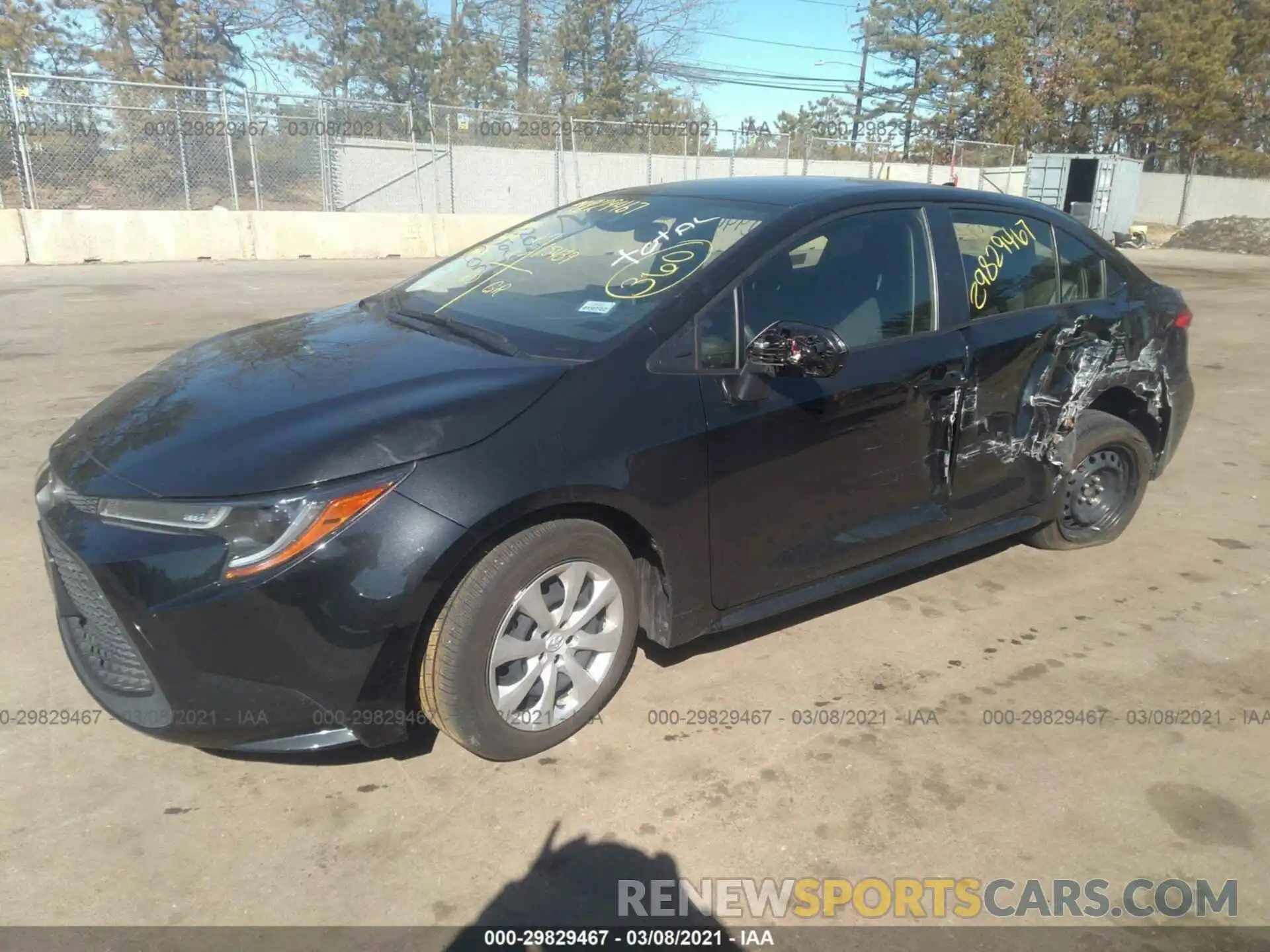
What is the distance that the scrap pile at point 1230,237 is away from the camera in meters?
22.8

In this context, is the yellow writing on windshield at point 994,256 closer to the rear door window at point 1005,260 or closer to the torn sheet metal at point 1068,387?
the rear door window at point 1005,260

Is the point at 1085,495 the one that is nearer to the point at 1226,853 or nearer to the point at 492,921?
the point at 1226,853

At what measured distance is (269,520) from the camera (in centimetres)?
233

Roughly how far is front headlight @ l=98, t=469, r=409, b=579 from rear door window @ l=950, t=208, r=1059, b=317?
8.33 ft

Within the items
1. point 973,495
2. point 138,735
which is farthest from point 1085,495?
point 138,735

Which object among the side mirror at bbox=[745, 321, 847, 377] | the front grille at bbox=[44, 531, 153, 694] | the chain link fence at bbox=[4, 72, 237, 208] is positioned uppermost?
the chain link fence at bbox=[4, 72, 237, 208]

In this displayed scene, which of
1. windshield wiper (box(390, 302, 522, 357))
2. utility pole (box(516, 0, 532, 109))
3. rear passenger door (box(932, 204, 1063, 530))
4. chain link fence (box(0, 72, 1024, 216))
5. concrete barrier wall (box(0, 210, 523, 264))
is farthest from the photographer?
utility pole (box(516, 0, 532, 109))

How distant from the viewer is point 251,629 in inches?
91.0

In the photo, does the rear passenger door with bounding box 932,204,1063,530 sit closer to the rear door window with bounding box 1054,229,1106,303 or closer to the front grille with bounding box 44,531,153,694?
the rear door window with bounding box 1054,229,1106,303

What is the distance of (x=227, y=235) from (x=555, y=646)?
1544cm

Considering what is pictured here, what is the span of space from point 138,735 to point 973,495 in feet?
10.3

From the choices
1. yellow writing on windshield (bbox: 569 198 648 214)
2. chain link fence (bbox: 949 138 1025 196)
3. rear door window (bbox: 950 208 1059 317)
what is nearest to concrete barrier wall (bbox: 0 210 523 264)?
yellow writing on windshield (bbox: 569 198 648 214)

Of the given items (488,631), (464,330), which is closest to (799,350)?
(464,330)

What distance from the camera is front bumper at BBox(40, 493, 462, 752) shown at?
7.58ft
